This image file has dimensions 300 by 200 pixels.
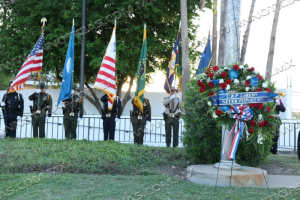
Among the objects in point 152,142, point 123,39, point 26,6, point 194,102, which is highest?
point 26,6

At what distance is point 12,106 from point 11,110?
0.44 feet

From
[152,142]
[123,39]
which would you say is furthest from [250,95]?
[123,39]

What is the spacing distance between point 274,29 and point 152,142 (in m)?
9.11

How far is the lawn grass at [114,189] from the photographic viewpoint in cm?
541

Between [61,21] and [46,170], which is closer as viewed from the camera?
[46,170]

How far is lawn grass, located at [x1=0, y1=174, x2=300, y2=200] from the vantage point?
5.41 metres

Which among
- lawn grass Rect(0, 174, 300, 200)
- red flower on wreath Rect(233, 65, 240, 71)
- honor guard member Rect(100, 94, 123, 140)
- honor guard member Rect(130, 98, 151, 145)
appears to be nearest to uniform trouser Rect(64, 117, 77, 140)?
honor guard member Rect(100, 94, 123, 140)

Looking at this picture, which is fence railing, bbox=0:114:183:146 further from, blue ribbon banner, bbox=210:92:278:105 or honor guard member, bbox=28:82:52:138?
blue ribbon banner, bbox=210:92:278:105

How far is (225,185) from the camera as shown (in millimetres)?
6301

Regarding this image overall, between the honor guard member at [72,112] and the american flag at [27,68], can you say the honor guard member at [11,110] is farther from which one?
the honor guard member at [72,112]

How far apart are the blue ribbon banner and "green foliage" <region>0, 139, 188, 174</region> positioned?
1.96m

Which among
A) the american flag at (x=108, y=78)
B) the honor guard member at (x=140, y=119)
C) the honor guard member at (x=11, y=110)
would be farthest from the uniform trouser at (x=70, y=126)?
the honor guard member at (x=140, y=119)

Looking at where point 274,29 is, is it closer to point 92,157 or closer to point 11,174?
point 92,157

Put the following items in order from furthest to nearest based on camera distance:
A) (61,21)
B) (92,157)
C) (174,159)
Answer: (61,21) → (174,159) → (92,157)
